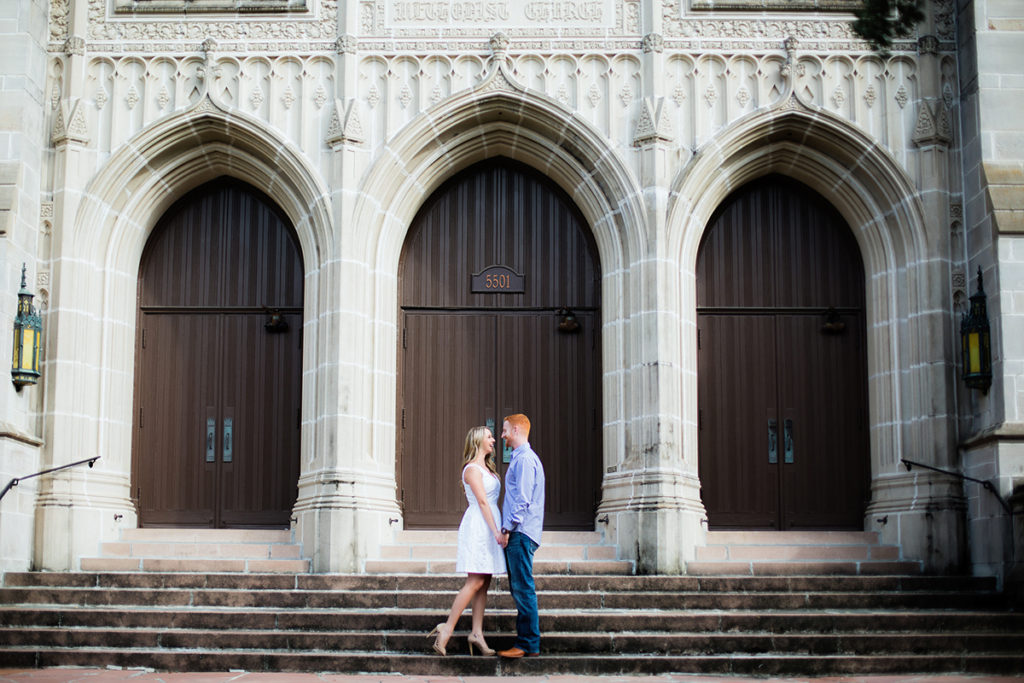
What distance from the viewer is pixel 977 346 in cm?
1230

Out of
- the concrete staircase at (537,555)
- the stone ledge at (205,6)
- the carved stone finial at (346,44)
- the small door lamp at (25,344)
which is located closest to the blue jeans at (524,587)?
the concrete staircase at (537,555)

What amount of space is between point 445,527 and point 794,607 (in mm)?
4098

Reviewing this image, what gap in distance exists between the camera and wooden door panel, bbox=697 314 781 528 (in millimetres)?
13398

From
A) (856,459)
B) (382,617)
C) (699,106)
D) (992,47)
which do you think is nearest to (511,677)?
(382,617)

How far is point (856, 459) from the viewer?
44.2 feet

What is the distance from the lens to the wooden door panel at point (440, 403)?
1344cm

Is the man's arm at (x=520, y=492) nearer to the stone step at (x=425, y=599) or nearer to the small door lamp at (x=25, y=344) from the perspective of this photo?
the stone step at (x=425, y=599)

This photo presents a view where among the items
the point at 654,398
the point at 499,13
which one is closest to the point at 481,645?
the point at 654,398

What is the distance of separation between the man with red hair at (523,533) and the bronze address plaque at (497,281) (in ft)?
15.4

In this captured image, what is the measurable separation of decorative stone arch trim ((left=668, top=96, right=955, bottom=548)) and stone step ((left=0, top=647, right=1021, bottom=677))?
137 inches

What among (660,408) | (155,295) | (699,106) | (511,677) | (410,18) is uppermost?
(410,18)

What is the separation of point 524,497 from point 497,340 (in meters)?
4.75

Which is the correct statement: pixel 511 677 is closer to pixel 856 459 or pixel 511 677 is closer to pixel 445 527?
pixel 445 527

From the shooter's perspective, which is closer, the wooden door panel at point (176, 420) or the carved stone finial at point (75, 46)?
the carved stone finial at point (75, 46)
